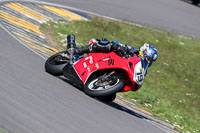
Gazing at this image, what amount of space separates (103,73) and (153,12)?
12.7m

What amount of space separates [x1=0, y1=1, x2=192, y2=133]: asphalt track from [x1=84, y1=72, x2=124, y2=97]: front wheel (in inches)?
6.3

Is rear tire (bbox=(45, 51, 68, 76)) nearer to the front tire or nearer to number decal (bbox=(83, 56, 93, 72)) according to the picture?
number decal (bbox=(83, 56, 93, 72))

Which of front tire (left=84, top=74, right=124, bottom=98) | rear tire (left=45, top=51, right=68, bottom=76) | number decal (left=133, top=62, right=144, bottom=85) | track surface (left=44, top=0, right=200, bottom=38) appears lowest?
track surface (left=44, top=0, right=200, bottom=38)

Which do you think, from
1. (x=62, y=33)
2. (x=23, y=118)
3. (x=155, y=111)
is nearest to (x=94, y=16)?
(x=62, y=33)

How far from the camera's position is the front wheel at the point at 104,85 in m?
7.67

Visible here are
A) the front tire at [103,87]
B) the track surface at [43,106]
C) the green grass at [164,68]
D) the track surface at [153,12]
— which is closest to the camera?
the track surface at [43,106]

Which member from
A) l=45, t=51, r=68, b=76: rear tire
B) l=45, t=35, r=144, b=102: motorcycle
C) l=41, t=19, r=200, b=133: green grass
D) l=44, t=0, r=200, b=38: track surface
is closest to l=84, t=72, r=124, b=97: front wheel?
l=45, t=35, r=144, b=102: motorcycle

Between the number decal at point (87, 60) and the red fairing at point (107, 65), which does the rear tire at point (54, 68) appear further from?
the number decal at point (87, 60)

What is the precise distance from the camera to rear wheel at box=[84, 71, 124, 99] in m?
7.67

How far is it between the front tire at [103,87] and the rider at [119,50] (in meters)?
0.48

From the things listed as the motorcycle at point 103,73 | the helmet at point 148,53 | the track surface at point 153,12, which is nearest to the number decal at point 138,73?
the motorcycle at point 103,73

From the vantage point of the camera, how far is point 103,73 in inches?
326

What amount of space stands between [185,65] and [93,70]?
785 cm

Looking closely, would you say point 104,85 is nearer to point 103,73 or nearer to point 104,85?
point 104,85
